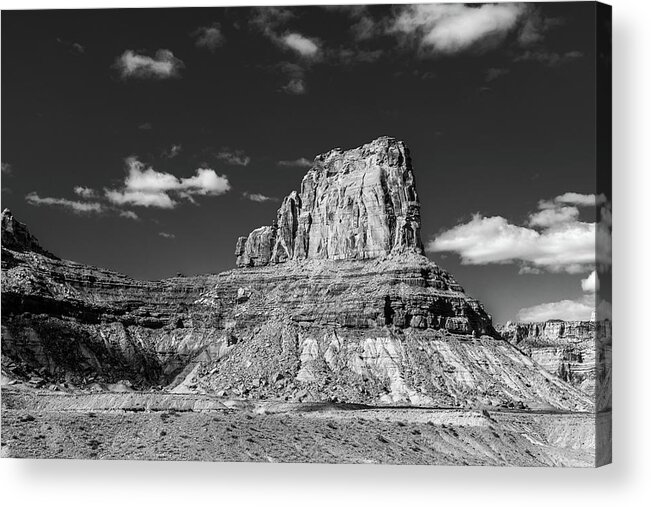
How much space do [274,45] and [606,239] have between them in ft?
49.1

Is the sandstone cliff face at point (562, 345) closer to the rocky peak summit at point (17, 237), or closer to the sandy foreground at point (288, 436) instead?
the sandy foreground at point (288, 436)

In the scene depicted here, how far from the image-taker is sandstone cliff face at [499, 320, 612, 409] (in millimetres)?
50469

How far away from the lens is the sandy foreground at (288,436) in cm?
3644

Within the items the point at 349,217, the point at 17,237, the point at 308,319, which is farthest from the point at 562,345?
the point at 17,237

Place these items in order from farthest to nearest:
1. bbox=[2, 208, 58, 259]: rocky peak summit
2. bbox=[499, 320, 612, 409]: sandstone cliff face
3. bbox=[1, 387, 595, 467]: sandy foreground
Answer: bbox=[499, 320, 612, 409]: sandstone cliff face → bbox=[2, 208, 58, 259]: rocky peak summit → bbox=[1, 387, 595, 467]: sandy foreground

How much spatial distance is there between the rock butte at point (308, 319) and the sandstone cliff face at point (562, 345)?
177cm

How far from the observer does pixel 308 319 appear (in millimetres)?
72500

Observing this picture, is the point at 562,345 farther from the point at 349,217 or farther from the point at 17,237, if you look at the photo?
the point at 17,237

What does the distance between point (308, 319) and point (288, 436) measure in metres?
34.4

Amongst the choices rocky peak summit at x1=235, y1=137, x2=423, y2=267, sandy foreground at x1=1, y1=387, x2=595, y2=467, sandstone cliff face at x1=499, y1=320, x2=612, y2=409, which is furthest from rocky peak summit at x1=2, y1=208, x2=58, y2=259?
sandstone cliff face at x1=499, y1=320, x2=612, y2=409

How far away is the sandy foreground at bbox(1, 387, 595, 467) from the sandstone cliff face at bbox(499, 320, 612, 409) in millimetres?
4107

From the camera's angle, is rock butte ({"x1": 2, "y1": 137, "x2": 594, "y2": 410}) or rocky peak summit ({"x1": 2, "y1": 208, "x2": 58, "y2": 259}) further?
rock butte ({"x1": 2, "y1": 137, "x2": 594, "y2": 410})

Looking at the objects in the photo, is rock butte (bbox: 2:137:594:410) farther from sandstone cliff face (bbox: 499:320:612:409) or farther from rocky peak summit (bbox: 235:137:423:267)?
sandstone cliff face (bbox: 499:320:612:409)

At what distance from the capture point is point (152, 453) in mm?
36188
